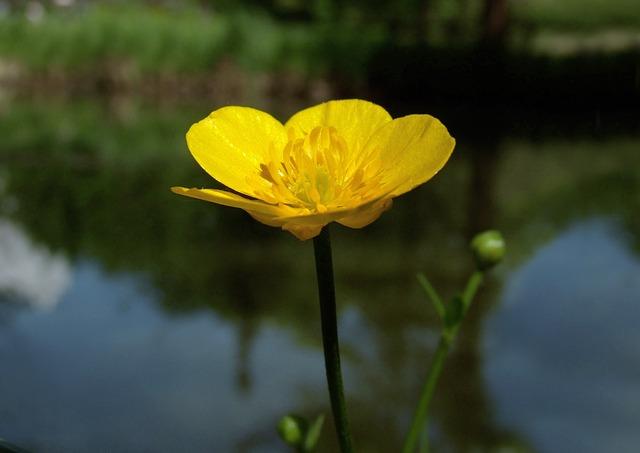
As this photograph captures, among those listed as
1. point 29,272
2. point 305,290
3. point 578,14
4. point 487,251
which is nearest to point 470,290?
point 487,251

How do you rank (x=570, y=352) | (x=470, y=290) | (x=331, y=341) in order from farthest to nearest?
(x=570, y=352)
(x=470, y=290)
(x=331, y=341)

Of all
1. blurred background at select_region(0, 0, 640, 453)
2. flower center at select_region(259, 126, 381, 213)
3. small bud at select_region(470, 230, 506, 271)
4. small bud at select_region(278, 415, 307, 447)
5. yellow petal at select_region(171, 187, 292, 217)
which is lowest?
blurred background at select_region(0, 0, 640, 453)

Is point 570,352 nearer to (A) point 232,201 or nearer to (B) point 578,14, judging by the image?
(A) point 232,201

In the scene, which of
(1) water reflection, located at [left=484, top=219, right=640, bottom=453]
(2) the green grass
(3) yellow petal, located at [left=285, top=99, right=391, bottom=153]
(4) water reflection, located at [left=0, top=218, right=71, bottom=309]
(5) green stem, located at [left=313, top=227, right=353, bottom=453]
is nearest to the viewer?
(5) green stem, located at [left=313, top=227, right=353, bottom=453]

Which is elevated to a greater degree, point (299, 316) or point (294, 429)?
point (294, 429)

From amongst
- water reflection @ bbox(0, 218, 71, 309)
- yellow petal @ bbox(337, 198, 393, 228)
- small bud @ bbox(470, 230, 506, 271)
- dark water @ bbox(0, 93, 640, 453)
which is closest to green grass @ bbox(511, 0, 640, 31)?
dark water @ bbox(0, 93, 640, 453)

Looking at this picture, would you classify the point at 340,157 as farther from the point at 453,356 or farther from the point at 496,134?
the point at 496,134

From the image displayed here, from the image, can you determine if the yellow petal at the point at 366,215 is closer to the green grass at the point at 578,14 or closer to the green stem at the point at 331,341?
the green stem at the point at 331,341

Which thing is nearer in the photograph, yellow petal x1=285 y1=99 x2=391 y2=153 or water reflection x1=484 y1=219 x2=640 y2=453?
yellow petal x1=285 y1=99 x2=391 y2=153

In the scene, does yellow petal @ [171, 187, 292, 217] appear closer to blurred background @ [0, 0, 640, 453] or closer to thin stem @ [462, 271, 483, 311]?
thin stem @ [462, 271, 483, 311]
